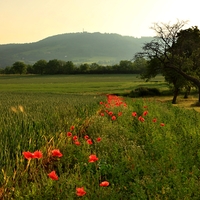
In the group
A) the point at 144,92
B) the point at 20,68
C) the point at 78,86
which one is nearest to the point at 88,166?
the point at 144,92

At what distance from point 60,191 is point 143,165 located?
231 cm

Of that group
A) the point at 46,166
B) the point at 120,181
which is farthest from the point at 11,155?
the point at 120,181

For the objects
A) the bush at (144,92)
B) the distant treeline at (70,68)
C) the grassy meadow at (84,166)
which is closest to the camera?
the grassy meadow at (84,166)

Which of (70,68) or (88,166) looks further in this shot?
(70,68)

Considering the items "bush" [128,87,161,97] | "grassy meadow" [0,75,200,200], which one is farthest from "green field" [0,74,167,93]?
"grassy meadow" [0,75,200,200]

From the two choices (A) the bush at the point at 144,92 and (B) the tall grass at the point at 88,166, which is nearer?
(B) the tall grass at the point at 88,166

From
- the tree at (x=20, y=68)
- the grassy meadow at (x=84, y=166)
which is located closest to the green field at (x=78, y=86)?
the grassy meadow at (x=84, y=166)

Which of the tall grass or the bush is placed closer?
the tall grass

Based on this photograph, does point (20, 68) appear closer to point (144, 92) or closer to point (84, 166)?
point (144, 92)

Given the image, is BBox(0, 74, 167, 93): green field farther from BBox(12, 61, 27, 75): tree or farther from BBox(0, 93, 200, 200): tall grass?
BBox(12, 61, 27, 75): tree

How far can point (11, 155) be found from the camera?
4918mm

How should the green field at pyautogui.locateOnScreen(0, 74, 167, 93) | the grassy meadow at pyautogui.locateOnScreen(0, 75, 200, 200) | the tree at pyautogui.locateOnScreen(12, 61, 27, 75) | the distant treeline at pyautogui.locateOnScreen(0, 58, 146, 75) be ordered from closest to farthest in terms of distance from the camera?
1. the grassy meadow at pyautogui.locateOnScreen(0, 75, 200, 200)
2. the green field at pyautogui.locateOnScreen(0, 74, 167, 93)
3. the distant treeline at pyautogui.locateOnScreen(0, 58, 146, 75)
4. the tree at pyautogui.locateOnScreen(12, 61, 27, 75)

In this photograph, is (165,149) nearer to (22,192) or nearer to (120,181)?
(120,181)

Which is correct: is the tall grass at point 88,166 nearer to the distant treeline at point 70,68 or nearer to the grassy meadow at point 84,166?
the grassy meadow at point 84,166
